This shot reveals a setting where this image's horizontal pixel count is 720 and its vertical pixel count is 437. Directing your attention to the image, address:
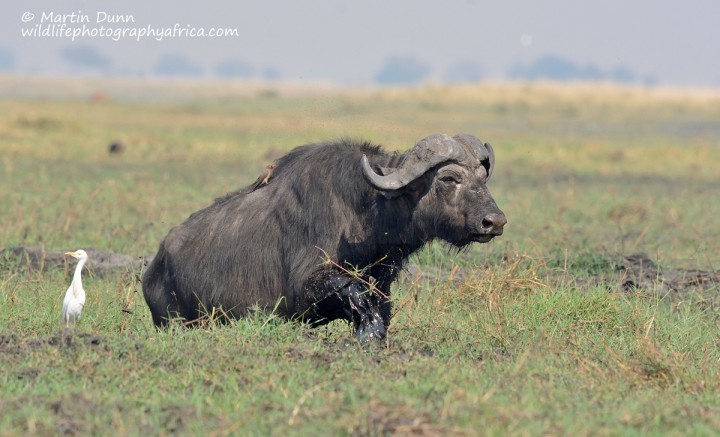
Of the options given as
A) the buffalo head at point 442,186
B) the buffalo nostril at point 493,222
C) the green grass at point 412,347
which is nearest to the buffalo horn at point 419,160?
the buffalo head at point 442,186

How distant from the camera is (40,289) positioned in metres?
8.51

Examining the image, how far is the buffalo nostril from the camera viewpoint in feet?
21.7

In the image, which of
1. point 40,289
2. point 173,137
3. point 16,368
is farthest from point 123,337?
point 173,137

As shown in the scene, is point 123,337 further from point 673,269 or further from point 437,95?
point 437,95

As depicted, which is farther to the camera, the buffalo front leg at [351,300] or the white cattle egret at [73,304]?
the white cattle egret at [73,304]

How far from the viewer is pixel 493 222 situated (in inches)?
260

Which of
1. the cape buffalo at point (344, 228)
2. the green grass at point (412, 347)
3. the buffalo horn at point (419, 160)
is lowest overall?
the green grass at point (412, 347)

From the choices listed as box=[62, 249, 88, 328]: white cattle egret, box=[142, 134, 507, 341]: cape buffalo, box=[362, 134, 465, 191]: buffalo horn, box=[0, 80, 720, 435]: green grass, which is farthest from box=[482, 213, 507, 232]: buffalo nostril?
box=[62, 249, 88, 328]: white cattle egret

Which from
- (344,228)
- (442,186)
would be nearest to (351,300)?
(344,228)

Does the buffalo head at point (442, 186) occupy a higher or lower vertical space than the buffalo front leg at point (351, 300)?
higher

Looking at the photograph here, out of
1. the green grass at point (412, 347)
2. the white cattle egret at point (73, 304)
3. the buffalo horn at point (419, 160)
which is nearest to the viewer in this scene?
the green grass at point (412, 347)

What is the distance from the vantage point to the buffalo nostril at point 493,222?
660 centimetres

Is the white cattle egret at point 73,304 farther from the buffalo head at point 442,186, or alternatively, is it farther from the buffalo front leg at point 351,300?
the buffalo head at point 442,186

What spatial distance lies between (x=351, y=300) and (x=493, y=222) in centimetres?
94
